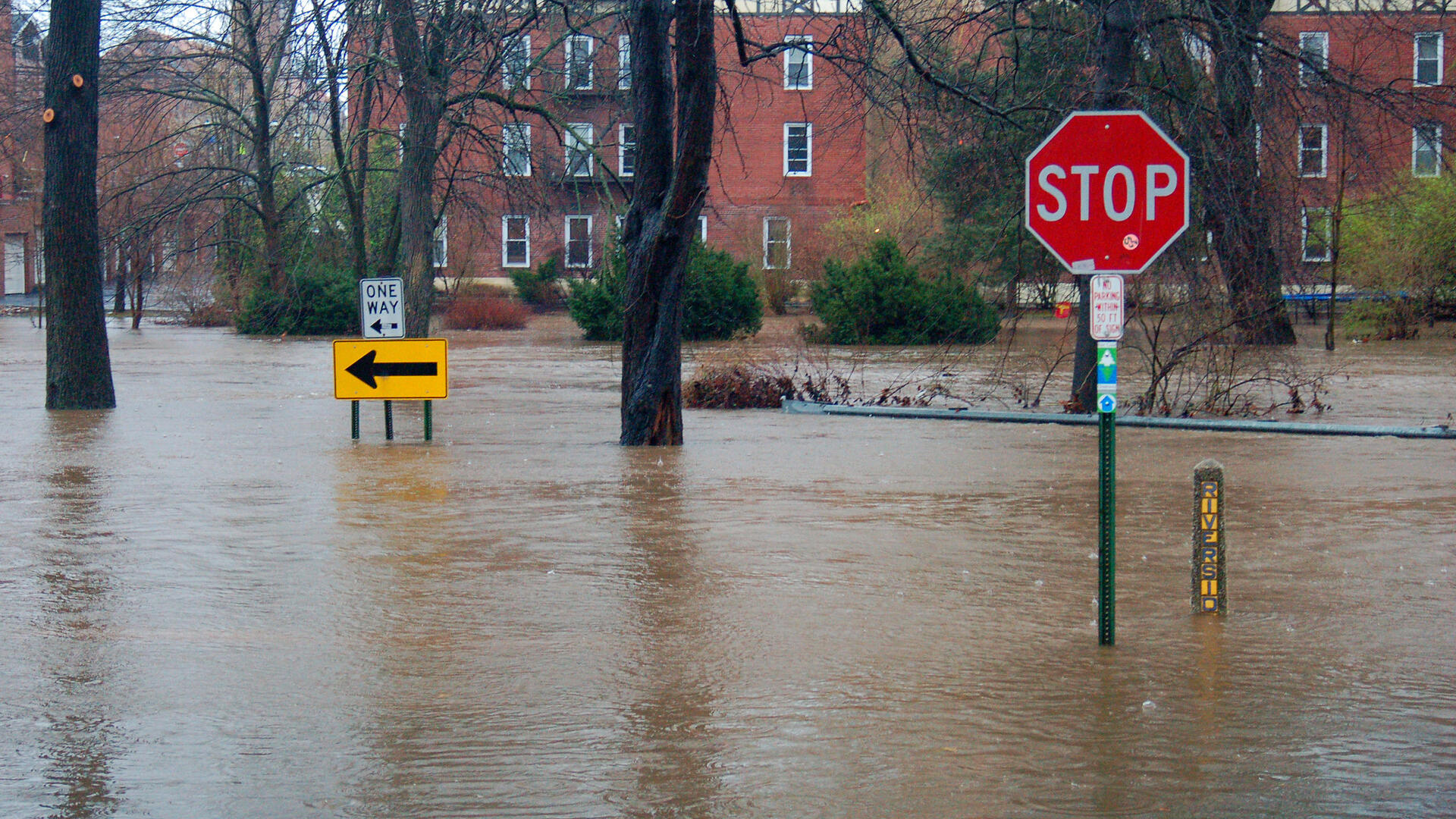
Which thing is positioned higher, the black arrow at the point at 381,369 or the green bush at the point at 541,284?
the green bush at the point at 541,284

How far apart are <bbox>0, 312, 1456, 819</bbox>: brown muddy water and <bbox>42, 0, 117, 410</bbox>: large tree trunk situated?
5.16 m

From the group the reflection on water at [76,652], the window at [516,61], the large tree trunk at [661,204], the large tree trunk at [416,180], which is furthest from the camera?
the large tree trunk at [416,180]

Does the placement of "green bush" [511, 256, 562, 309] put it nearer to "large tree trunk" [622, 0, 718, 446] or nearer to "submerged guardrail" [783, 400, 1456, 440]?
"submerged guardrail" [783, 400, 1456, 440]

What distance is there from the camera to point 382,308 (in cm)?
1543

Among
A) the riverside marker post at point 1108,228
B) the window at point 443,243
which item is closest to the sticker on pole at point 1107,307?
the riverside marker post at point 1108,228

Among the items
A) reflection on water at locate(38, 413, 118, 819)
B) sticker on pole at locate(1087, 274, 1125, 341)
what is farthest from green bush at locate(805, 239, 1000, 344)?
sticker on pole at locate(1087, 274, 1125, 341)

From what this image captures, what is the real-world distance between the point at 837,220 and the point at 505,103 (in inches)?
1056

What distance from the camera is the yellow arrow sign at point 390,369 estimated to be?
14938 millimetres

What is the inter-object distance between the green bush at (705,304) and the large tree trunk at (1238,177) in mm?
20340

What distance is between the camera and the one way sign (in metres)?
15.4

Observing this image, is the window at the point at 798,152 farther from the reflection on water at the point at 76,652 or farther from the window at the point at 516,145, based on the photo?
the reflection on water at the point at 76,652

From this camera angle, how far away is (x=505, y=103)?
21.0 metres

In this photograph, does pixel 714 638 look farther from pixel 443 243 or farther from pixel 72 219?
pixel 443 243

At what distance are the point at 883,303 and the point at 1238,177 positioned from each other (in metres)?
19.0
